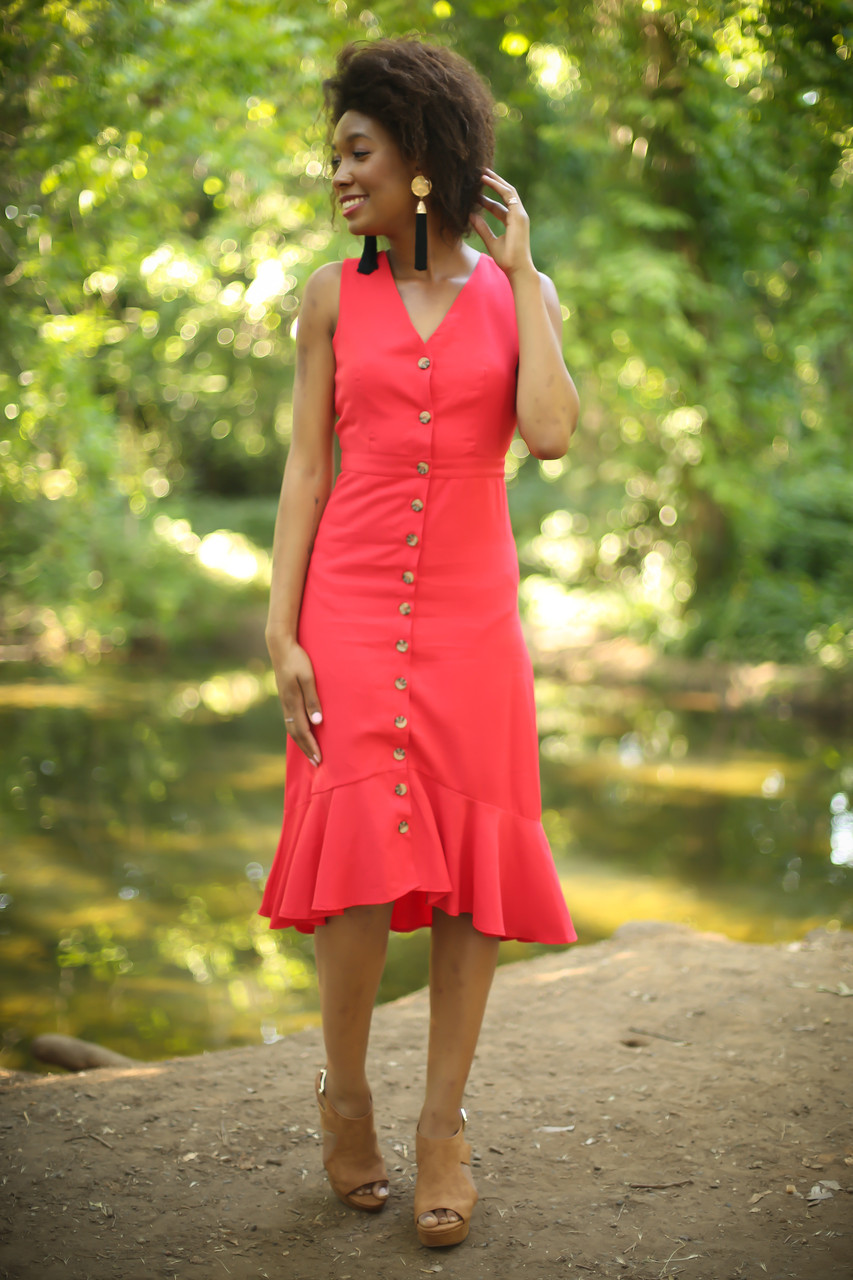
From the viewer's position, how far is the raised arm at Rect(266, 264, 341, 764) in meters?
2.14

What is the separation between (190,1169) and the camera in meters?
2.43

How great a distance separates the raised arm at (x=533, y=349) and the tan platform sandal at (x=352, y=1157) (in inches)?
53.6

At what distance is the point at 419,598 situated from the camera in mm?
2104

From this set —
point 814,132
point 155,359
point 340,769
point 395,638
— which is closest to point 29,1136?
point 340,769

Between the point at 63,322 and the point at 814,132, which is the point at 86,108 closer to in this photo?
the point at 63,322

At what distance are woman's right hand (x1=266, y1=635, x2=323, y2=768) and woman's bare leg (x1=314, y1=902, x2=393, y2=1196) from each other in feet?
1.04

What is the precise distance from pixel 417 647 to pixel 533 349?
60cm

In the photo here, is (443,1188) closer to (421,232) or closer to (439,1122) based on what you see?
(439,1122)

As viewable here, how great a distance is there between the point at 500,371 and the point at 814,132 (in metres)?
3.30

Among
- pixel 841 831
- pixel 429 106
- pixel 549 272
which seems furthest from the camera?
pixel 549 272

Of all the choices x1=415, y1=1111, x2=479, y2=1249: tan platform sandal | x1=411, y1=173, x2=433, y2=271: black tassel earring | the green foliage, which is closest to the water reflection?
the green foliage

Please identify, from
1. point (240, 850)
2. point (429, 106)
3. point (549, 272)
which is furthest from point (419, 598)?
point (549, 272)

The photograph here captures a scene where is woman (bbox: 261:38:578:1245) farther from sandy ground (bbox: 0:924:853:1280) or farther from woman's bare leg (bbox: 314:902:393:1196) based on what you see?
sandy ground (bbox: 0:924:853:1280)

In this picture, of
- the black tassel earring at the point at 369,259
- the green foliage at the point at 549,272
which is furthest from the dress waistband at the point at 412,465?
the green foliage at the point at 549,272
